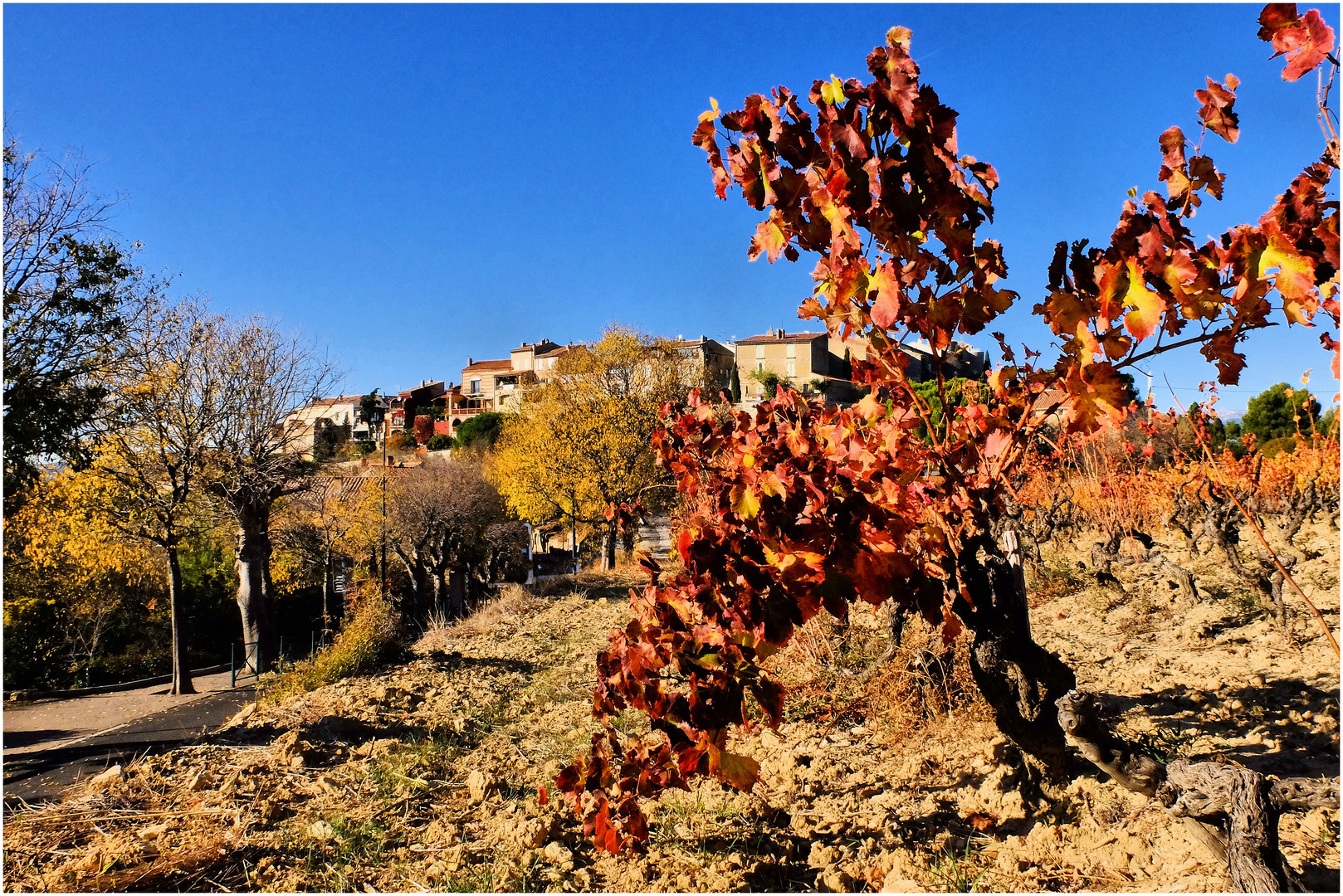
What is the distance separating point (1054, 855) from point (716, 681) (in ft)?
5.62

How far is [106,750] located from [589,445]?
16.0m

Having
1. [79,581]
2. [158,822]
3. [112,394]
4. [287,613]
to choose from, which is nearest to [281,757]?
[158,822]

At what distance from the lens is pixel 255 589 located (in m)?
13.0

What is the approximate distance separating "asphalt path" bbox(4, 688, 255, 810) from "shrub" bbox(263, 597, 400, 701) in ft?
2.52

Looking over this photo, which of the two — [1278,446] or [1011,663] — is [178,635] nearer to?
[1011,663]

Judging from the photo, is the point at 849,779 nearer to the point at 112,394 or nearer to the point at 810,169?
the point at 810,169

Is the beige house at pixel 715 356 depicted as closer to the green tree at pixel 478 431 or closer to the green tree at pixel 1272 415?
the green tree at pixel 478 431

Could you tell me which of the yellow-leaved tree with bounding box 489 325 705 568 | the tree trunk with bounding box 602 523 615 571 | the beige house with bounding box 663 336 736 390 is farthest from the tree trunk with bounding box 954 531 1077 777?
the beige house with bounding box 663 336 736 390

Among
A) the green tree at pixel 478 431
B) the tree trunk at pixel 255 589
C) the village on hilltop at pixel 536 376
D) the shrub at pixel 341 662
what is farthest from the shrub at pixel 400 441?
the shrub at pixel 341 662

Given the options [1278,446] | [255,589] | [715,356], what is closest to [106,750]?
[255,589]

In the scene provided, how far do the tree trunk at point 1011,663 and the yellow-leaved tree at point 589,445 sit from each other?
58.3 ft

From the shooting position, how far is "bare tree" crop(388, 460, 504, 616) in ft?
72.9

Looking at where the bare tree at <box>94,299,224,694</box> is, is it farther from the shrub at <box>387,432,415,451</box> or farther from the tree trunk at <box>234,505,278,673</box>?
the shrub at <box>387,432,415,451</box>

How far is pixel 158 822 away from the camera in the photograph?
13.3ft
